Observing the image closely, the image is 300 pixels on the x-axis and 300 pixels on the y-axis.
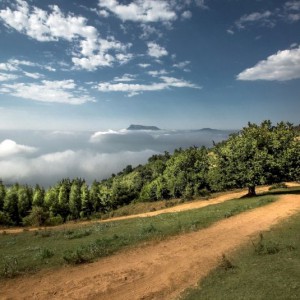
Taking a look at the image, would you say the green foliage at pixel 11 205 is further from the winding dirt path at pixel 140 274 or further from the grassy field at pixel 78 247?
the winding dirt path at pixel 140 274

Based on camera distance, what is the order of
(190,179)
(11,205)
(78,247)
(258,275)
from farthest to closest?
(11,205) < (190,179) < (78,247) < (258,275)

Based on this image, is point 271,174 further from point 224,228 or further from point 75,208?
point 75,208

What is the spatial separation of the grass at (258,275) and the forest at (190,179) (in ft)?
79.5

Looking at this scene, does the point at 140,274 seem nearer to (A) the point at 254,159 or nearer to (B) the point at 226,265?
(B) the point at 226,265

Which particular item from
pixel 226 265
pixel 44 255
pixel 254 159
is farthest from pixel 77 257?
pixel 254 159

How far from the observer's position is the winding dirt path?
49.3 feet

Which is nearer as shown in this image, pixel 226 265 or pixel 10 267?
pixel 226 265

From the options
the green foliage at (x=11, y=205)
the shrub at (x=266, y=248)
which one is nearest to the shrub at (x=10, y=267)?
the shrub at (x=266, y=248)

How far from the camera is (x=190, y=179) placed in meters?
80.4

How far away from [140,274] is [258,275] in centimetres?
579

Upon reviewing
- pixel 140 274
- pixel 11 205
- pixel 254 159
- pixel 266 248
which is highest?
pixel 254 159

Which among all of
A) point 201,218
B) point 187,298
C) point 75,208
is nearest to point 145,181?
point 75,208

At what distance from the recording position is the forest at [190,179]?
145 ft

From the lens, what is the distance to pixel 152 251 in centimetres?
2105
